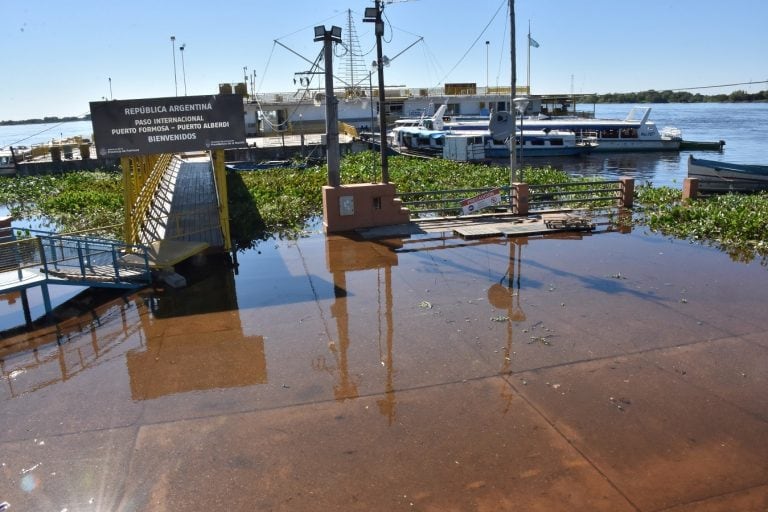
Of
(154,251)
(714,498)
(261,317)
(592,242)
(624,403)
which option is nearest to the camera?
(714,498)

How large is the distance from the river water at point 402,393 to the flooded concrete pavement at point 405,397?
0.03 meters

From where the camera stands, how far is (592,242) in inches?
575

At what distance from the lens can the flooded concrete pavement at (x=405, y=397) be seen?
5250 millimetres

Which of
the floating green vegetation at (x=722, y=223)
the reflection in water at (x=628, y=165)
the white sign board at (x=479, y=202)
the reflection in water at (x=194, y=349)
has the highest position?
the white sign board at (x=479, y=202)

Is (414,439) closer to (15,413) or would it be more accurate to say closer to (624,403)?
(624,403)

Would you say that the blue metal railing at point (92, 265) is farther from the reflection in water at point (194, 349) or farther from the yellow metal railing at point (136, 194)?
the reflection in water at point (194, 349)

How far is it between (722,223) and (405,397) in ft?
39.2

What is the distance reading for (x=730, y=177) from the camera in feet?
80.0

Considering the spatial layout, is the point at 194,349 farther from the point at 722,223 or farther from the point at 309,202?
the point at 309,202

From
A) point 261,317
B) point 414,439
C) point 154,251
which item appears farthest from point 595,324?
point 154,251

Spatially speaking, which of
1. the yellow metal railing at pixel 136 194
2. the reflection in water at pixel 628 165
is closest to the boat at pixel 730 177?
the reflection in water at pixel 628 165

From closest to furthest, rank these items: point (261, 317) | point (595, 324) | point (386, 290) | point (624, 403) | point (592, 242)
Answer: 1. point (624, 403)
2. point (595, 324)
3. point (261, 317)
4. point (386, 290)
5. point (592, 242)

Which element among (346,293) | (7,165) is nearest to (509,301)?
(346,293)

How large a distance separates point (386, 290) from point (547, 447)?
223 inches
